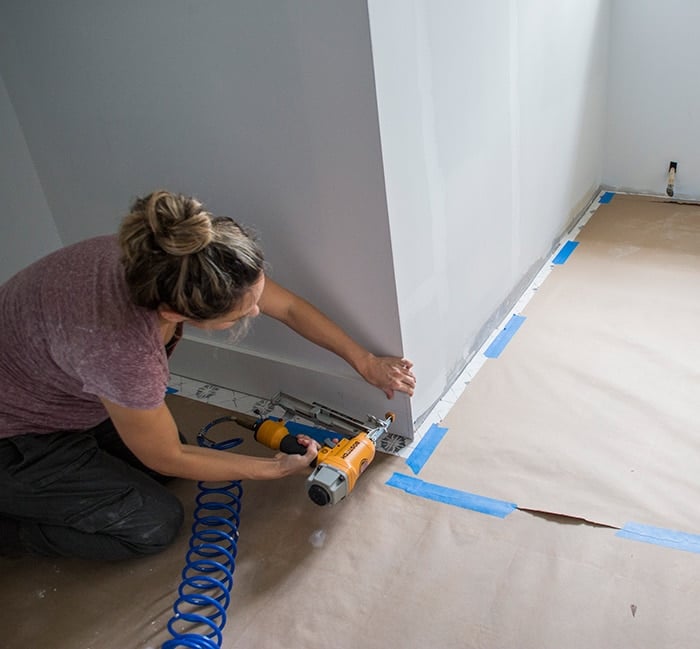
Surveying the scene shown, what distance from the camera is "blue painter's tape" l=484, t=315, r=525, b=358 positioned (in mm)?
2295

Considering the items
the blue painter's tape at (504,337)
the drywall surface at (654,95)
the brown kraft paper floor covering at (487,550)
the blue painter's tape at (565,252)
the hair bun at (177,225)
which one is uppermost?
the hair bun at (177,225)

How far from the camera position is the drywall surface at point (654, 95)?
286cm

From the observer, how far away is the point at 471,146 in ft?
6.52

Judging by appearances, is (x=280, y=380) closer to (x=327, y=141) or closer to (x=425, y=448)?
(x=425, y=448)

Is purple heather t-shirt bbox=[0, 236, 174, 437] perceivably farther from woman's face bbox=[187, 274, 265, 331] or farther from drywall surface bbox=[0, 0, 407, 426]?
drywall surface bbox=[0, 0, 407, 426]

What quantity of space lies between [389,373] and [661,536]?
76 centimetres

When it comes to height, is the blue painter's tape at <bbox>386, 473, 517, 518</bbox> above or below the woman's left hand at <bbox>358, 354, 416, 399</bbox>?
below

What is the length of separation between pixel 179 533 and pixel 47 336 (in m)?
0.67

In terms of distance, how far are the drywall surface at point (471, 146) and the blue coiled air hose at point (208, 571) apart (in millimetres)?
615

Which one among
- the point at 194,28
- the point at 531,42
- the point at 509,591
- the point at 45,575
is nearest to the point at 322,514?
the point at 509,591

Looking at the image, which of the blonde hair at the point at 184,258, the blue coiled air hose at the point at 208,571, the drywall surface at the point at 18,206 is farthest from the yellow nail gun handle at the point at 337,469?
the drywall surface at the point at 18,206

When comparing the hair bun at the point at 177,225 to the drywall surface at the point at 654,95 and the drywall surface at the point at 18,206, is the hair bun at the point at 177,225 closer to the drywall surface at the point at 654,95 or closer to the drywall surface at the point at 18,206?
the drywall surface at the point at 18,206

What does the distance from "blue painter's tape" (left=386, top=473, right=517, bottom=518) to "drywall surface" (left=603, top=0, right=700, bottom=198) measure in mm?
2084

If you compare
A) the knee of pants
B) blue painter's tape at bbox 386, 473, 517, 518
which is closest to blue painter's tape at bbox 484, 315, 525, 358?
blue painter's tape at bbox 386, 473, 517, 518
